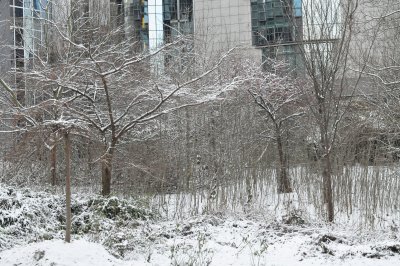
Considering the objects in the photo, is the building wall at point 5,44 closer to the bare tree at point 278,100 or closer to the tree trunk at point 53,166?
the tree trunk at point 53,166

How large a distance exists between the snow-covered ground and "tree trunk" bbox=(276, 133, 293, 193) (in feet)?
6.82

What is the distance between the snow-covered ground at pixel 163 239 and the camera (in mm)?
7031

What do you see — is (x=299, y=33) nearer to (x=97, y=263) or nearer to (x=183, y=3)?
(x=97, y=263)

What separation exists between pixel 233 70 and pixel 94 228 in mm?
7653

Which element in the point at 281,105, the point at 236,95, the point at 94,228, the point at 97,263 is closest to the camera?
the point at 97,263

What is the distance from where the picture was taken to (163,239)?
27.5 ft

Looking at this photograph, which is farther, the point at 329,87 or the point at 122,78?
the point at 122,78

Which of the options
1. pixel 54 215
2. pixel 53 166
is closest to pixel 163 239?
pixel 54 215

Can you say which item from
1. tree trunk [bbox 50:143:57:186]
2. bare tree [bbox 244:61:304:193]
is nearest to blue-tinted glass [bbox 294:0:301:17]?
bare tree [bbox 244:61:304:193]

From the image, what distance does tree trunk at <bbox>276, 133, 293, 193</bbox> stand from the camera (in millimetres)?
12698

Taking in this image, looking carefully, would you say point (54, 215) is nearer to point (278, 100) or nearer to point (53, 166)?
point (53, 166)

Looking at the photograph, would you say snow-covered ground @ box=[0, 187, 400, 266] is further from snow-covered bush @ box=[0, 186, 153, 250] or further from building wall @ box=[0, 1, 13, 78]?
building wall @ box=[0, 1, 13, 78]

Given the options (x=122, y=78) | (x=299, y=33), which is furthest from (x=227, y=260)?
(x=122, y=78)

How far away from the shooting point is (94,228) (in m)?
8.62
